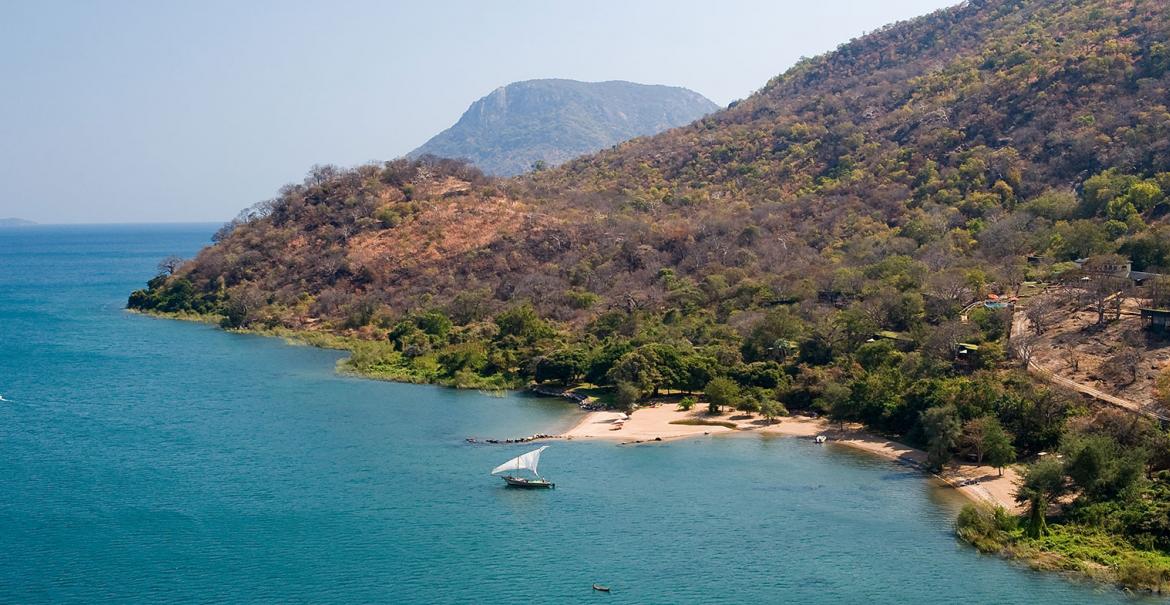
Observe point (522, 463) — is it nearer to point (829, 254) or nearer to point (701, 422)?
point (701, 422)

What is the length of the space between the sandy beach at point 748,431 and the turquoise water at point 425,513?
67.3 inches

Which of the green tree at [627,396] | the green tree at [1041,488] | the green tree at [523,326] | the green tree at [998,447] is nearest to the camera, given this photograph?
the green tree at [1041,488]

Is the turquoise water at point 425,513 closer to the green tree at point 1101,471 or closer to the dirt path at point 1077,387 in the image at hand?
the green tree at point 1101,471

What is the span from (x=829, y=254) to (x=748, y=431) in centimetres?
4081

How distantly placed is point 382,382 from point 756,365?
26246 millimetres

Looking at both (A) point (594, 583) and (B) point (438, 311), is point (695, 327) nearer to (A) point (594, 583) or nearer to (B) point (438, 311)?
(B) point (438, 311)

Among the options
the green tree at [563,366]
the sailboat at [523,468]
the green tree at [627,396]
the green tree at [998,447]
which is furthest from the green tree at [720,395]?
the green tree at [998,447]

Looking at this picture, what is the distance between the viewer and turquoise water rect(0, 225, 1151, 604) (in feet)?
122

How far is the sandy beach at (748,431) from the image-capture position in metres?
49.6

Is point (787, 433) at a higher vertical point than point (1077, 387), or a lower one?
lower

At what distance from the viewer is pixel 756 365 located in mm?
64688

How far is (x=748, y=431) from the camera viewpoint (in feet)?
191

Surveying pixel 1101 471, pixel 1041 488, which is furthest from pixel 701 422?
pixel 1101 471

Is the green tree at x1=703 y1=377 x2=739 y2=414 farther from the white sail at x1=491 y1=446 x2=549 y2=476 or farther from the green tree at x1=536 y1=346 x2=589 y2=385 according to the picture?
the white sail at x1=491 y1=446 x2=549 y2=476
